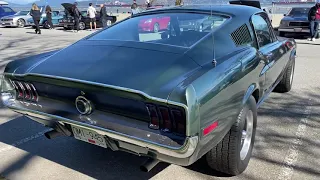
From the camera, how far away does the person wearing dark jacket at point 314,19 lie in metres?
12.6

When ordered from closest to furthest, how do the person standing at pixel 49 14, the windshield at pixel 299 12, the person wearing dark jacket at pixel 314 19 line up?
the person wearing dark jacket at pixel 314 19, the windshield at pixel 299 12, the person standing at pixel 49 14

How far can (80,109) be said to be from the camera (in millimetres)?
2615

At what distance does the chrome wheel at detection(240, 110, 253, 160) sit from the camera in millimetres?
3045

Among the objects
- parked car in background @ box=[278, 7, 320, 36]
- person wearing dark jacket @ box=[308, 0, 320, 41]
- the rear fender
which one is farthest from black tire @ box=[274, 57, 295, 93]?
parked car in background @ box=[278, 7, 320, 36]

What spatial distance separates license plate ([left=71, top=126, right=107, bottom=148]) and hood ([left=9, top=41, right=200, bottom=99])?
436 millimetres

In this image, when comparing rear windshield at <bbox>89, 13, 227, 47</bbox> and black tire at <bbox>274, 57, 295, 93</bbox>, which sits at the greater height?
rear windshield at <bbox>89, 13, 227, 47</bbox>

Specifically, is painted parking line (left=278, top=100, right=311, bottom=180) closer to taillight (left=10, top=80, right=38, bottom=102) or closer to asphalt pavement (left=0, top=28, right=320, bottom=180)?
asphalt pavement (left=0, top=28, right=320, bottom=180)

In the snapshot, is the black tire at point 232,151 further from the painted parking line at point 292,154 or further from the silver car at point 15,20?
the silver car at point 15,20

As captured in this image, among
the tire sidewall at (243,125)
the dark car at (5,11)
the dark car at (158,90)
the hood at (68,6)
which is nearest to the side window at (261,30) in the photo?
the dark car at (158,90)

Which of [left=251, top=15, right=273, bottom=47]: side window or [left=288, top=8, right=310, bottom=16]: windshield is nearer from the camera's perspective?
[left=251, top=15, right=273, bottom=47]: side window

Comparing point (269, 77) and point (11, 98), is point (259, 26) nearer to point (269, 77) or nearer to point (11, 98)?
point (269, 77)

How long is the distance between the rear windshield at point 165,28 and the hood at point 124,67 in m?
0.35

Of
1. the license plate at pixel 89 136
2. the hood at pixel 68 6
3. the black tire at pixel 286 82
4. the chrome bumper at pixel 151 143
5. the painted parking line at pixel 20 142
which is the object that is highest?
the hood at pixel 68 6

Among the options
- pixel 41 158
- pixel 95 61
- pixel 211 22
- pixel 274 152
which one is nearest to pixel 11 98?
pixel 41 158
